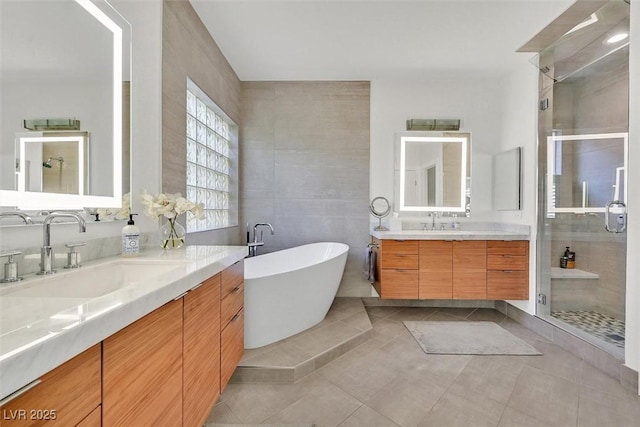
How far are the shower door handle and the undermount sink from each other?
8.70ft

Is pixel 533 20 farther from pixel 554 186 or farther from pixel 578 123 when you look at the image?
pixel 554 186

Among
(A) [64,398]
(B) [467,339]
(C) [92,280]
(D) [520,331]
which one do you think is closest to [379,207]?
(B) [467,339]

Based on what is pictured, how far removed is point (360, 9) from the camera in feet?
6.70

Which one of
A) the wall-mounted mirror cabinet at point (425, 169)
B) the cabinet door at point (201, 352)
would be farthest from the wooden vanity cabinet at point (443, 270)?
the cabinet door at point (201, 352)

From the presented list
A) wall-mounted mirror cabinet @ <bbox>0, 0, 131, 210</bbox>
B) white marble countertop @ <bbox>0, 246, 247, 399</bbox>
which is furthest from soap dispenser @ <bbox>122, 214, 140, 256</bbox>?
wall-mounted mirror cabinet @ <bbox>0, 0, 131, 210</bbox>

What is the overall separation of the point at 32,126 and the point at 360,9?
2073mm

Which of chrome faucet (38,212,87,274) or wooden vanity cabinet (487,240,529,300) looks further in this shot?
wooden vanity cabinet (487,240,529,300)

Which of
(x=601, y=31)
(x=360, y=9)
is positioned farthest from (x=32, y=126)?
(x=601, y=31)

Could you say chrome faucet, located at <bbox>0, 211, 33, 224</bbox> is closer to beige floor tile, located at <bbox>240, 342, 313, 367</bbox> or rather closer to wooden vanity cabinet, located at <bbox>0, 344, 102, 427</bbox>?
wooden vanity cabinet, located at <bbox>0, 344, 102, 427</bbox>

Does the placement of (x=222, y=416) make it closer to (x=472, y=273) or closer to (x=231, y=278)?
(x=231, y=278)

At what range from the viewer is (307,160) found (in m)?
3.21

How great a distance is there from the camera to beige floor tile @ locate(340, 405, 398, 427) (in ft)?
4.66

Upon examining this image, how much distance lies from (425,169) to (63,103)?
3.08 metres

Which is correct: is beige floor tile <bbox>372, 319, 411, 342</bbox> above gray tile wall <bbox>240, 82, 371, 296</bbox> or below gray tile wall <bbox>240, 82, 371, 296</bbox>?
below
